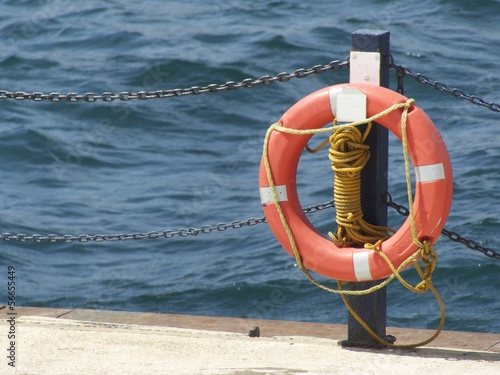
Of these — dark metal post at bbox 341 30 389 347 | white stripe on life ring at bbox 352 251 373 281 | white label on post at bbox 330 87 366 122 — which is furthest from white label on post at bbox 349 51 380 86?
white stripe on life ring at bbox 352 251 373 281

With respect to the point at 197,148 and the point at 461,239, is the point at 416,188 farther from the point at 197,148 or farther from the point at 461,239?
the point at 197,148

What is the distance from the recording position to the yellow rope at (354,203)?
12.0ft

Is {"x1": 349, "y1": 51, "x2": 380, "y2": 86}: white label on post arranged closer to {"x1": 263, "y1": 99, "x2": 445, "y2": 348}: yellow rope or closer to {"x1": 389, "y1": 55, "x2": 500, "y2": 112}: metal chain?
{"x1": 389, "y1": 55, "x2": 500, "y2": 112}: metal chain

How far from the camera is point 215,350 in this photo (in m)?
3.83

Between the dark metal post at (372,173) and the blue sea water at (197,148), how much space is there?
85.7 inches

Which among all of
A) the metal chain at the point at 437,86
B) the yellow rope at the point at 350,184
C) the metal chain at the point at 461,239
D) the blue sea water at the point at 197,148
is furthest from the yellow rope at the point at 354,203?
the blue sea water at the point at 197,148

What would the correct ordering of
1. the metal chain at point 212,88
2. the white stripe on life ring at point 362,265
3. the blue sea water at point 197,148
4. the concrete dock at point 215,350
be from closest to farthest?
the concrete dock at point 215,350 → the white stripe on life ring at point 362,265 → the metal chain at point 212,88 → the blue sea water at point 197,148

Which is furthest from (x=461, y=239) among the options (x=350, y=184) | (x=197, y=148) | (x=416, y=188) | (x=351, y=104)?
(x=197, y=148)

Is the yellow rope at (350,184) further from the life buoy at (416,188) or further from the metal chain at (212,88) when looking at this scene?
the metal chain at (212,88)

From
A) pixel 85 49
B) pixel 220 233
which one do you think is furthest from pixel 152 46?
pixel 220 233

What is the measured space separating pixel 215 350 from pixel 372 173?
0.91 meters

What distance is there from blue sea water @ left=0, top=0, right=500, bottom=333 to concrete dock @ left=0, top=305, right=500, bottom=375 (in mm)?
1881

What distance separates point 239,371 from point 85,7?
11457mm

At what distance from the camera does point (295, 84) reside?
424 inches
